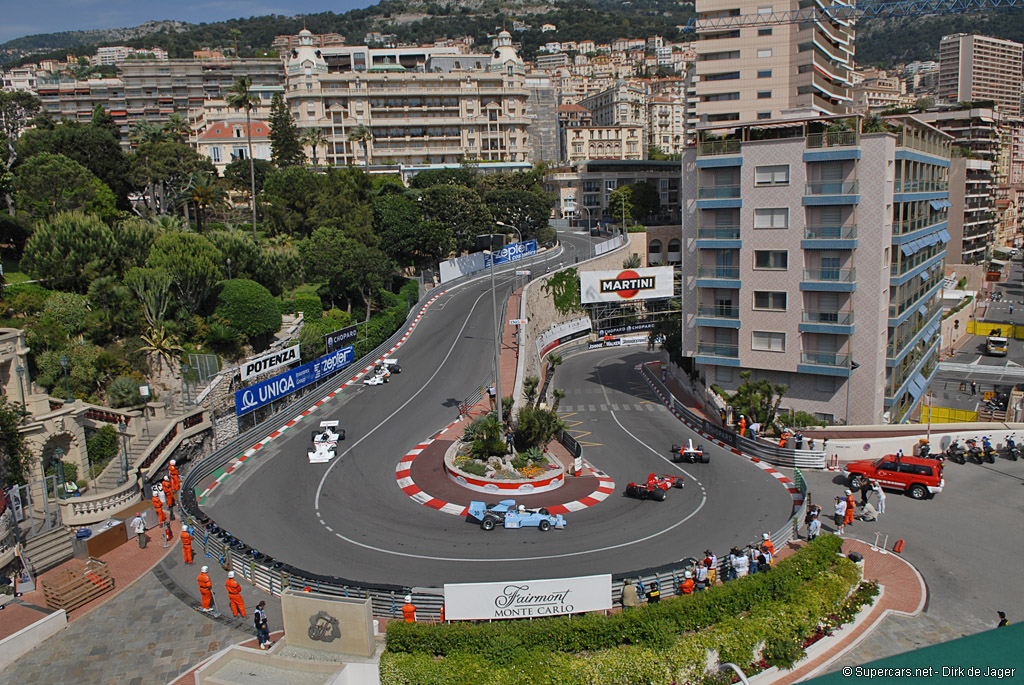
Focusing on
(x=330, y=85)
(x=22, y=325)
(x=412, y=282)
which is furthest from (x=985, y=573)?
(x=330, y=85)

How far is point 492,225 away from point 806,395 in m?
49.9

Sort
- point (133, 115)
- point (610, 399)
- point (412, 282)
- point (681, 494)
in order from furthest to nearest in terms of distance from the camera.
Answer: point (133, 115)
point (412, 282)
point (610, 399)
point (681, 494)

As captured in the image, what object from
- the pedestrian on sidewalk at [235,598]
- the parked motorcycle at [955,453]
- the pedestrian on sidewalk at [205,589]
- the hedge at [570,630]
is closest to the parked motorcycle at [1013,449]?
the parked motorcycle at [955,453]

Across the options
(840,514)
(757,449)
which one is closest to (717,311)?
(757,449)

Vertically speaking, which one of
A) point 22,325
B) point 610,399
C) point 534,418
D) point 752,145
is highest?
point 752,145

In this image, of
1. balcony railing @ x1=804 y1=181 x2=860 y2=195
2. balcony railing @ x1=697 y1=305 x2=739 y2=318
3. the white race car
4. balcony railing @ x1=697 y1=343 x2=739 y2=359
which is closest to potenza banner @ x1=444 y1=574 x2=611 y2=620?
the white race car

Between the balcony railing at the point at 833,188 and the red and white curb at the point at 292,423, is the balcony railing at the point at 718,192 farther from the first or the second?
the red and white curb at the point at 292,423

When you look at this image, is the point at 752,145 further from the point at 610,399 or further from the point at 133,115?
the point at 133,115

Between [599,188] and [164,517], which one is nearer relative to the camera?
[164,517]

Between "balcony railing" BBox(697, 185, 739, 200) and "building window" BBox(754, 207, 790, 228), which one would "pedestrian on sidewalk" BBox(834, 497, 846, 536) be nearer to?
"building window" BBox(754, 207, 790, 228)

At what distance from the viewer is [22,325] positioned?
4019cm

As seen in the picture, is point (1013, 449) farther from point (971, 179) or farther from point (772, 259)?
point (971, 179)

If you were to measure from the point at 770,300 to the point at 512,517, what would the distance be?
71.5ft

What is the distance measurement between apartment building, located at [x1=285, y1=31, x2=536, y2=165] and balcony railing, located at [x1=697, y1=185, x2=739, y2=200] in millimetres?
88070
